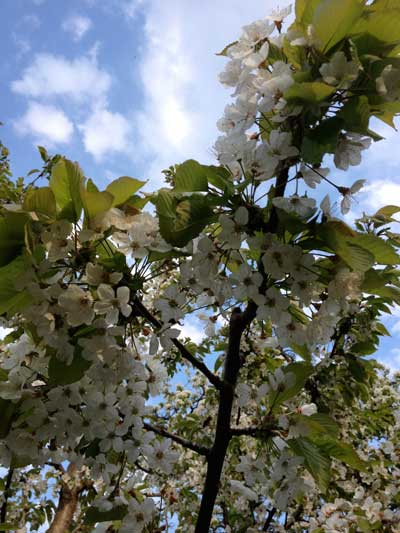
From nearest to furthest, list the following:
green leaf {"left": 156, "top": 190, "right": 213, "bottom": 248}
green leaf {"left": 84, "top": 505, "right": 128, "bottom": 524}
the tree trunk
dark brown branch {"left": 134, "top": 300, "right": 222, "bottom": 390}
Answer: green leaf {"left": 156, "top": 190, "right": 213, "bottom": 248}
dark brown branch {"left": 134, "top": 300, "right": 222, "bottom": 390}
green leaf {"left": 84, "top": 505, "right": 128, "bottom": 524}
the tree trunk

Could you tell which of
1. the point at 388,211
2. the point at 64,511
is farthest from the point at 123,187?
the point at 64,511

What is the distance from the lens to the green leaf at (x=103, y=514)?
1622 millimetres

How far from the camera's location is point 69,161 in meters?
1.20

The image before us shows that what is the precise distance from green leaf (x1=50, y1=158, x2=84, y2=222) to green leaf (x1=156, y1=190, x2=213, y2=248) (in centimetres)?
21

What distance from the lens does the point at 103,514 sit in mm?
1635

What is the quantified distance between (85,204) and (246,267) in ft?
1.49

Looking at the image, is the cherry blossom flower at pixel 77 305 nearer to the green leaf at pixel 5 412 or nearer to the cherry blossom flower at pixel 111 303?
the cherry blossom flower at pixel 111 303

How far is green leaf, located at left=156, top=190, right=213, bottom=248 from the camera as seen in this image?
125 cm

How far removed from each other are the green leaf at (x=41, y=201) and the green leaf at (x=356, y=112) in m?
0.76

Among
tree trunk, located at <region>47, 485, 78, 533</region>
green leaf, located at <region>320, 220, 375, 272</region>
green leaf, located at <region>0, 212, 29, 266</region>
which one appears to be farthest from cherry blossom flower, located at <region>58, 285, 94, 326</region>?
tree trunk, located at <region>47, 485, 78, 533</region>

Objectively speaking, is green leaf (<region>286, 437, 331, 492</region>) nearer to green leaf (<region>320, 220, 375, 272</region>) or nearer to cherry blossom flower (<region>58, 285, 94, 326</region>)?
green leaf (<region>320, 220, 375, 272</region>)

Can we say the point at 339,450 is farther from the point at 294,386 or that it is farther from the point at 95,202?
the point at 95,202

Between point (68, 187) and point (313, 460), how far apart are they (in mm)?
1111

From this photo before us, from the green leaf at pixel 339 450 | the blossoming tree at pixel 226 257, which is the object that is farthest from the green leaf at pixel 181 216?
the green leaf at pixel 339 450
